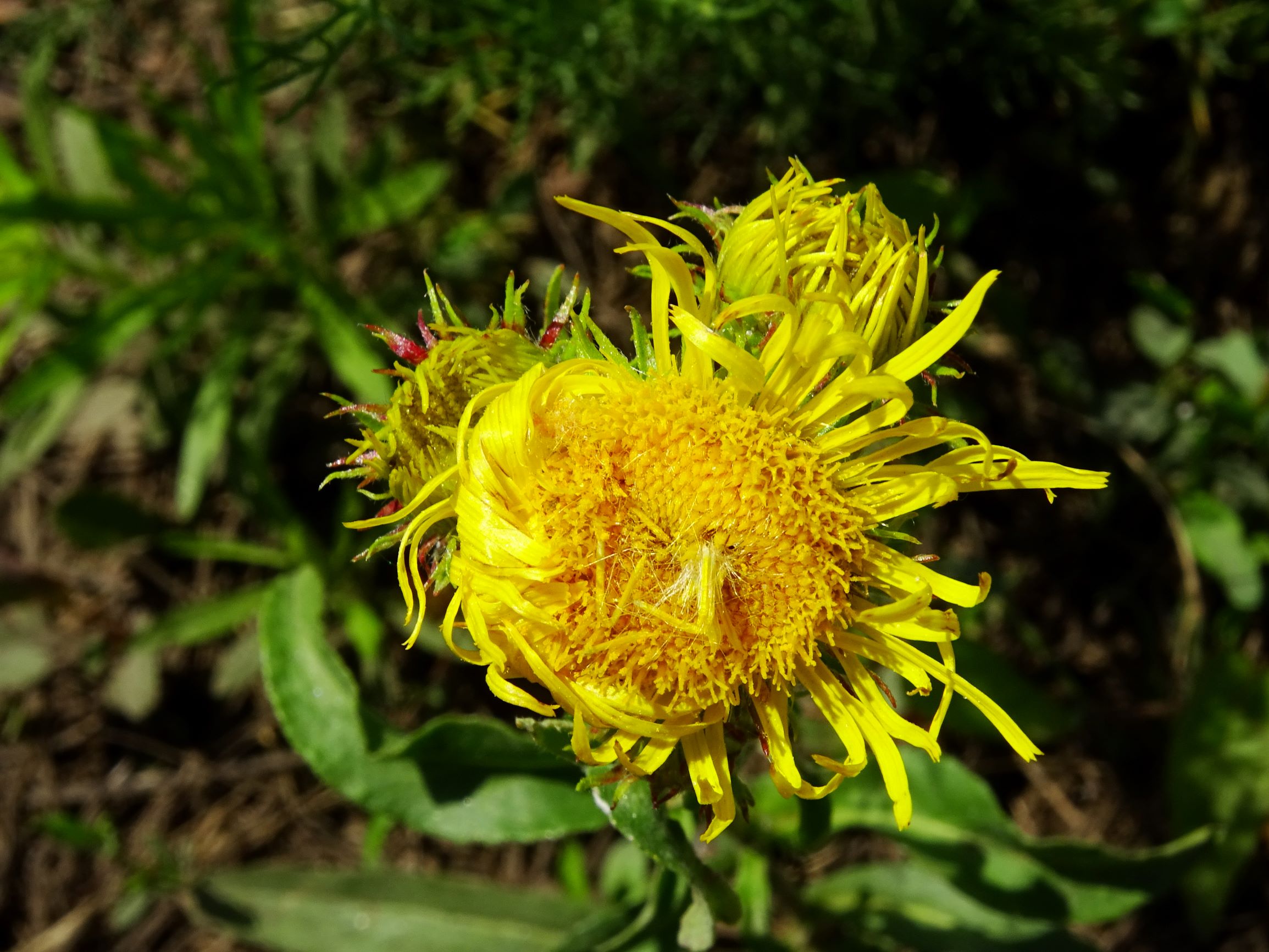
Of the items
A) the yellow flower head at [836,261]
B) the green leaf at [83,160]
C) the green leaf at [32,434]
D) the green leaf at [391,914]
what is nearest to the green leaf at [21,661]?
the green leaf at [32,434]

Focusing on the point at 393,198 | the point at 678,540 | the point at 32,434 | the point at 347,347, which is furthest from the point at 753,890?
the point at 32,434

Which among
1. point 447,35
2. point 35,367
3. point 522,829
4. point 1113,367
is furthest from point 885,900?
point 35,367

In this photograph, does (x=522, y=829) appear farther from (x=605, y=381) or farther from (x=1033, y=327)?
(x=1033, y=327)

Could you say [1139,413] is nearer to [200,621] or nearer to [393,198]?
[393,198]

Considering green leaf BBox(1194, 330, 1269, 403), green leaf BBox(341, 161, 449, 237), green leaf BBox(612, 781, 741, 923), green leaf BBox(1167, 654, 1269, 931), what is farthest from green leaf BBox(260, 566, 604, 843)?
green leaf BBox(1194, 330, 1269, 403)

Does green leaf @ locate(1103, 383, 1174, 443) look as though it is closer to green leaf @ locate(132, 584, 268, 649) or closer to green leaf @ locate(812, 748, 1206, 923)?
green leaf @ locate(812, 748, 1206, 923)

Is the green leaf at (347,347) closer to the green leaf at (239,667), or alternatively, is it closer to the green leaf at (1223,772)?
the green leaf at (239,667)
